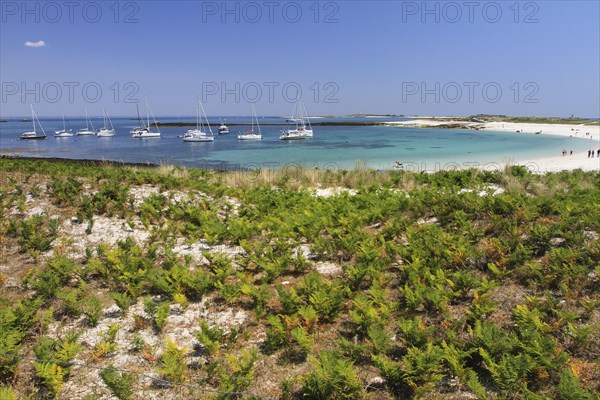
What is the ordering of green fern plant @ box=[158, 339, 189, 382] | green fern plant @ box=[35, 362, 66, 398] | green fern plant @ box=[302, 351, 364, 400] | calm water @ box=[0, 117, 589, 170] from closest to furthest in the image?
green fern plant @ box=[302, 351, 364, 400], green fern plant @ box=[35, 362, 66, 398], green fern plant @ box=[158, 339, 189, 382], calm water @ box=[0, 117, 589, 170]

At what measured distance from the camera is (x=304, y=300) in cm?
537

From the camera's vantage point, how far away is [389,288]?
19.2 feet

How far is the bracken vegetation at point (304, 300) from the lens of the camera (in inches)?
148

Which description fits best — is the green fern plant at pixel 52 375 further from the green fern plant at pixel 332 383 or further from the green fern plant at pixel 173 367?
the green fern plant at pixel 332 383

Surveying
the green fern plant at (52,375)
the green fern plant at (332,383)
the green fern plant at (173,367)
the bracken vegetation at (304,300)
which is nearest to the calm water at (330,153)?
the bracken vegetation at (304,300)

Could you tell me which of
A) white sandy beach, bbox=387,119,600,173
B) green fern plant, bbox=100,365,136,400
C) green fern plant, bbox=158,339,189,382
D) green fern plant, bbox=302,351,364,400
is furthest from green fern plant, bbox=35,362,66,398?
white sandy beach, bbox=387,119,600,173

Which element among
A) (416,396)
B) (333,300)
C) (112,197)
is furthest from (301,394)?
(112,197)

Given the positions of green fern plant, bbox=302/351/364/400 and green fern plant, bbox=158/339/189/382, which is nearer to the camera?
green fern plant, bbox=302/351/364/400

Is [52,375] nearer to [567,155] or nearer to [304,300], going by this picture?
[304,300]

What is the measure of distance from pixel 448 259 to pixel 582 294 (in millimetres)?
1810

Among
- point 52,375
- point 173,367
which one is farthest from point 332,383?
point 52,375

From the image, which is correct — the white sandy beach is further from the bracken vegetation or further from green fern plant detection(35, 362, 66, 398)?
green fern plant detection(35, 362, 66, 398)

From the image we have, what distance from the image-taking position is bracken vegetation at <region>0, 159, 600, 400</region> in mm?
3768

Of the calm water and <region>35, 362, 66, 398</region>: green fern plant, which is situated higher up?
the calm water
